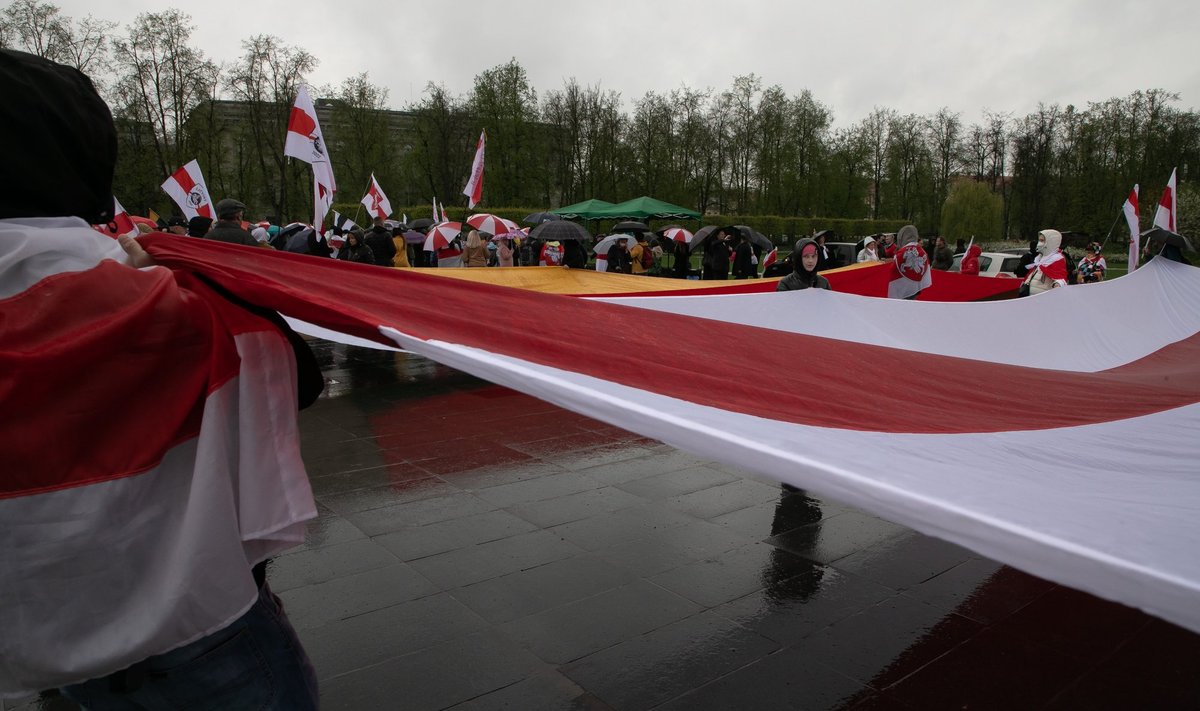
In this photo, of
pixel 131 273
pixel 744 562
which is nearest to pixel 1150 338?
pixel 744 562

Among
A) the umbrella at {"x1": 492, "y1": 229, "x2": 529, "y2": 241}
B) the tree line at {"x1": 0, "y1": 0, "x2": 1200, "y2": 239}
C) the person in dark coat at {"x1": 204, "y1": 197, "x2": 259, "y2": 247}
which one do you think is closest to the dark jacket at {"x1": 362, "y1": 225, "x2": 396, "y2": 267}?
the person in dark coat at {"x1": 204, "y1": 197, "x2": 259, "y2": 247}

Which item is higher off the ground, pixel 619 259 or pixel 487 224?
pixel 487 224

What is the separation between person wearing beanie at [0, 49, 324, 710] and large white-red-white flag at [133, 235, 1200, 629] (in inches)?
9.3

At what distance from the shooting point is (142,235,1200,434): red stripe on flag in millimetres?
1797

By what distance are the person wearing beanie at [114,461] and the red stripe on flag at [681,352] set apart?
9.4 inches

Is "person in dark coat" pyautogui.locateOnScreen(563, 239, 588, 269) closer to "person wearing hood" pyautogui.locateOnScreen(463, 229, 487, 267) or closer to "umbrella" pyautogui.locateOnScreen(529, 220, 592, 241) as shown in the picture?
"umbrella" pyautogui.locateOnScreen(529, 220, 592, 241)

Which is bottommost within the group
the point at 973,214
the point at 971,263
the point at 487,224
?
the point at 971,263

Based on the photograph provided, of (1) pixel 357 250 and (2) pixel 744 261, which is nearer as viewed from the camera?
(1) pixel 357 250

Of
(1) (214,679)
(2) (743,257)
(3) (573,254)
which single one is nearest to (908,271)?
(2) (743,257)

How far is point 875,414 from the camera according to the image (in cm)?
209

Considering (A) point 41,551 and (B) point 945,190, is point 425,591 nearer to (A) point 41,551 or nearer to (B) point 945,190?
(A) point 41,551

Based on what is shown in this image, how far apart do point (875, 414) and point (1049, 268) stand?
29.4 feet

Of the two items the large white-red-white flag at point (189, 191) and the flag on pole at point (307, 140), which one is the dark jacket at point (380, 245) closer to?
the flag on pole at point (307, 140)

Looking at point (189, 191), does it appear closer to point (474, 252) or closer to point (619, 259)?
point (474, 252)
